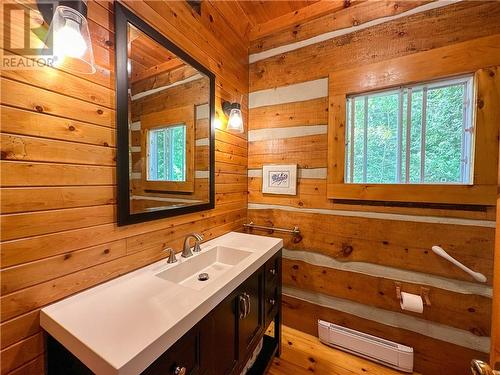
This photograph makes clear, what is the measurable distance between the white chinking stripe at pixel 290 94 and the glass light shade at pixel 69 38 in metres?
1.41

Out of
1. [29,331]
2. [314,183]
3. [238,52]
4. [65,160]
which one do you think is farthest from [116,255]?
[238,52]

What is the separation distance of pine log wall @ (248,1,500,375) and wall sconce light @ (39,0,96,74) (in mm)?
1410

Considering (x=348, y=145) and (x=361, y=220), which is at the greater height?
(x=348, y=145)

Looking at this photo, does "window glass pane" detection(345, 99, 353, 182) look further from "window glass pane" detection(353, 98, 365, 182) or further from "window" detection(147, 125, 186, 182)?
"window" detection(147, 125, 186, 182)

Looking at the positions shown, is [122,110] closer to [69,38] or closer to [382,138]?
[69,38]

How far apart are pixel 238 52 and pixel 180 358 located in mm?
2148

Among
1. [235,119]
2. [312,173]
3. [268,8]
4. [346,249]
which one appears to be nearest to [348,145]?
[312,173]

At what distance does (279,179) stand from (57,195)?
1491mm

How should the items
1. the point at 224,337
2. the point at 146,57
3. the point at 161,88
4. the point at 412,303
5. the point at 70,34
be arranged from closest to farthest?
1. the point at 70,34
2. the point at 224,337
3. the point at 146,57
4. the point at 161,88
5. the point at 412,303

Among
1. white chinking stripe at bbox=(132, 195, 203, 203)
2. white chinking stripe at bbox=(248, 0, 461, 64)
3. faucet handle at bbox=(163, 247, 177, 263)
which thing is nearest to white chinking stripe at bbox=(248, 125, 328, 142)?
white chinking stripe at bbox=(248, 0, 461, 64)

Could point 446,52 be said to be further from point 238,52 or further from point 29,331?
point 29,331

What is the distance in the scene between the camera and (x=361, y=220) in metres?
1.61

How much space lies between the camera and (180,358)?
75cm

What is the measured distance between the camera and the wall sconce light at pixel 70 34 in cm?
74
